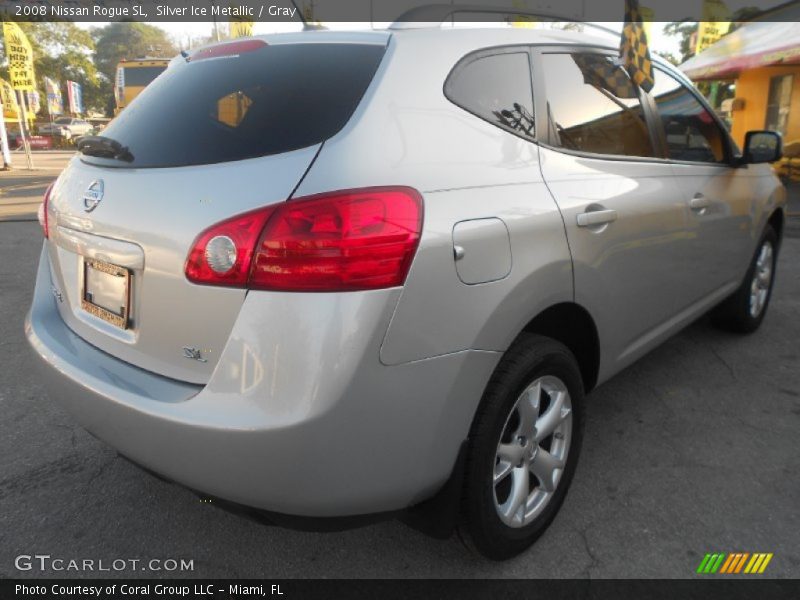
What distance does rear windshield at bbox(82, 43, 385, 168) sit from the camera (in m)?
1.72

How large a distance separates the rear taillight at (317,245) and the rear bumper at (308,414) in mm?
42

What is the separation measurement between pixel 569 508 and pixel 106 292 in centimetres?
182

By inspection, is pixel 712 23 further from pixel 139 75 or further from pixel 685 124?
pixel 685 124

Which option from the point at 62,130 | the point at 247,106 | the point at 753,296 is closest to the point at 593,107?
the point at 247,106

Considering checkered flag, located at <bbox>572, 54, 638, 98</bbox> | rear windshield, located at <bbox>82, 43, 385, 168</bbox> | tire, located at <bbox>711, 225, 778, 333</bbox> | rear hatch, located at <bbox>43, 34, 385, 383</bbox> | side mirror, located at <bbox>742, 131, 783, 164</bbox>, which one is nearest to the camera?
rear hatch, located at <bbox>43, 34, 385, 383</bbox>

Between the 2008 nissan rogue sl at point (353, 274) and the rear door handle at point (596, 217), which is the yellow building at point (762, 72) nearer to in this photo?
the rear door handle at point (596, 217)

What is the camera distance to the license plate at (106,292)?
1.81m

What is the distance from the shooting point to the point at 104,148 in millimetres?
2035

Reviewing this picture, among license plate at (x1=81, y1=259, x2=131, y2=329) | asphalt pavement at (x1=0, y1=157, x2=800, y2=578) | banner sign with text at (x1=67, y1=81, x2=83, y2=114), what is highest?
banner sign with text at (x1=67, y1=81, x2=83, y2=114)

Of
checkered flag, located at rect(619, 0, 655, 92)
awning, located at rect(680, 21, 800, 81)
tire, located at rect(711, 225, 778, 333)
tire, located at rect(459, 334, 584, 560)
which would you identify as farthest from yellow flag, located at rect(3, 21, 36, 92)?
tire, located at rect(459, 334, 584, 560)

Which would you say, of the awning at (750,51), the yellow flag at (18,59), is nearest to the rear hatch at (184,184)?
the awning at (750,51)

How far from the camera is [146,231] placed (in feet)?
5.60

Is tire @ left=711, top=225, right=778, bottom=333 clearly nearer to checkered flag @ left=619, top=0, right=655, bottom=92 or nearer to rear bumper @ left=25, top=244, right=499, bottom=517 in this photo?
checkered flag @ left=619, top=0, right=655, bottom=92

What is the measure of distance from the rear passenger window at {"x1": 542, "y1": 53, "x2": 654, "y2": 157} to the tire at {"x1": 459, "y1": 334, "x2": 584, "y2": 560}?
81 centimetres
